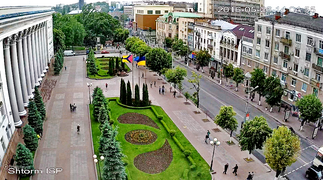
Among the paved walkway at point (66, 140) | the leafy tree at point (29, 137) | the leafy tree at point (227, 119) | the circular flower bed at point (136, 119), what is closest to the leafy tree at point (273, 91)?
the leafy tree at point (227, 119)

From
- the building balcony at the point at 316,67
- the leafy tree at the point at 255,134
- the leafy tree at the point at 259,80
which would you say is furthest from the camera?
the leafy tree at the point at 259,80

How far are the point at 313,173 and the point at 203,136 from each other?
12759 mm

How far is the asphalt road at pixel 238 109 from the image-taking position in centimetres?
3061

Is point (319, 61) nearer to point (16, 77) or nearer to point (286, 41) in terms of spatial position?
point (286, 41)

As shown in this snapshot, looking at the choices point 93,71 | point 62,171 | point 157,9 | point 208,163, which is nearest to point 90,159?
point 62,171

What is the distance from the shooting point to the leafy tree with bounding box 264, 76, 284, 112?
143 ft

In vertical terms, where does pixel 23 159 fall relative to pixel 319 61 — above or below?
A: below

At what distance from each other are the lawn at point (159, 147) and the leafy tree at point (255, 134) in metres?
4.55

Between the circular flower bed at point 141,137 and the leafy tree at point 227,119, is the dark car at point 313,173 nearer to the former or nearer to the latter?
the leafy tree at point 227,119

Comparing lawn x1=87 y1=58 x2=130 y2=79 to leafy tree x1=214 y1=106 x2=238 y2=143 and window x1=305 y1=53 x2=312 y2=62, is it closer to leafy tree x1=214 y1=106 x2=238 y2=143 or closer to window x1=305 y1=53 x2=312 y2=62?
leafy tree x1=214 y1=106 x2=238 y2=143

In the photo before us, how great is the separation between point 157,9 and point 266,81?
10524 cm

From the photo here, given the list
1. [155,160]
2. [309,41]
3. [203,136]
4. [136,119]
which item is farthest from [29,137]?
[309,41]

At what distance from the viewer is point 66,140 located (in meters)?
35.2

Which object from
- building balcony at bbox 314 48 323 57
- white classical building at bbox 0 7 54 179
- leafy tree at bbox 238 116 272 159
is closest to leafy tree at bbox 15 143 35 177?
white classical building at bbox 0 7 54 179
